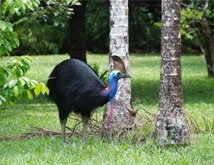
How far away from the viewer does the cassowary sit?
9.39 metres

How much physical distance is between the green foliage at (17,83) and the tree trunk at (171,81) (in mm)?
2516

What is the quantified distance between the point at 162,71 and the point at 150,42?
26446mm

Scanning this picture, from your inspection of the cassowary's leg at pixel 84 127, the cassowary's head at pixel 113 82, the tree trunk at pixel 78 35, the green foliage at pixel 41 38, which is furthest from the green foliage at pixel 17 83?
the green foliage at pixel 41 38

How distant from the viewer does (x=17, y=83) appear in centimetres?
698

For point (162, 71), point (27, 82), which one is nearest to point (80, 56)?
point (162, 71)

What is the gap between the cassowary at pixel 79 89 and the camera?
370 inches

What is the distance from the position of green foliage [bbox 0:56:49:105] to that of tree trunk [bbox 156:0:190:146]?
252cm

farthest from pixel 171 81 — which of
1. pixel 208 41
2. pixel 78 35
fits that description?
pixel 208 41

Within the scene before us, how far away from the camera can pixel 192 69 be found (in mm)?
25906

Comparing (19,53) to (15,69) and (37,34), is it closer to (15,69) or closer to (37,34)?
(37,34)

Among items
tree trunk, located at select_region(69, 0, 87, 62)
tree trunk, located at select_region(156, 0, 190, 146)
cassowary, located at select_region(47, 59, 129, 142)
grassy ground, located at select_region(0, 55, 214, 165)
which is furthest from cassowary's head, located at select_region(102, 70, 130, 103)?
tree trunk, located at select_region(69, 0, 87, 62)

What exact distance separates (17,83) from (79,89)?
2.78 metres

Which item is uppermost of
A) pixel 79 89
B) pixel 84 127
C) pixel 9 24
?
pixel 9 24

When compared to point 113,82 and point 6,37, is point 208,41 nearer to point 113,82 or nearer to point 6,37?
point 113,82
